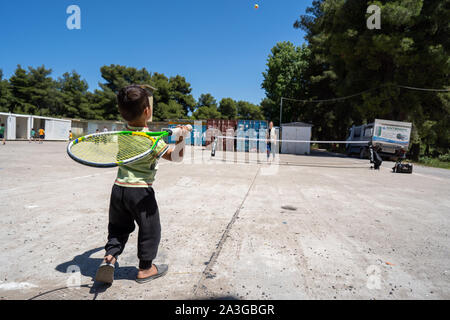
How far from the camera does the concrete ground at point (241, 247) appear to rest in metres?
2.14

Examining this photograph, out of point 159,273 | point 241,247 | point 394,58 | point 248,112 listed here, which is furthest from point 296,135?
point 248,112

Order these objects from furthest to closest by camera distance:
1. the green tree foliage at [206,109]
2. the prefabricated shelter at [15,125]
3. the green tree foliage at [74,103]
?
the green tree foliage at [206,109]
the green tree foliage at [74,103]
the prefabricated shelter at [15,125]

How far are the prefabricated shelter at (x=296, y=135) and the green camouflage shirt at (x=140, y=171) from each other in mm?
24422

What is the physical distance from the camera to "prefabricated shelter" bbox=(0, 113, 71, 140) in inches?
1136

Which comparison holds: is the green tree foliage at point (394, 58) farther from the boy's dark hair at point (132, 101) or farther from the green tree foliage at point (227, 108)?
the green tree foliage at point (227, 108)

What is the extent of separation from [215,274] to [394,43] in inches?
931

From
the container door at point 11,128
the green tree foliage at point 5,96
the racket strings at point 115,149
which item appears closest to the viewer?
the racket strings at point 115,149

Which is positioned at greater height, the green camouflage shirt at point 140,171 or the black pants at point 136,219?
the green camouflage shirt at point 140,171

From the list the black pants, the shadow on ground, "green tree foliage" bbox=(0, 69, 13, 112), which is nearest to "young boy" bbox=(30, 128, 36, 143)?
"green tree foliage" bbox=(0, 69, 13, 112)

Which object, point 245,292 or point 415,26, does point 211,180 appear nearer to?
point 245,292

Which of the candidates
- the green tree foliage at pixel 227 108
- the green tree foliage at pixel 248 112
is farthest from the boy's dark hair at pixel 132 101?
the green tree foliage at pixel 248 112

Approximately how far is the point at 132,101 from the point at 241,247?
2001mm

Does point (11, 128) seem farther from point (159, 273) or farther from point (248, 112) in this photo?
point (248, 112)
